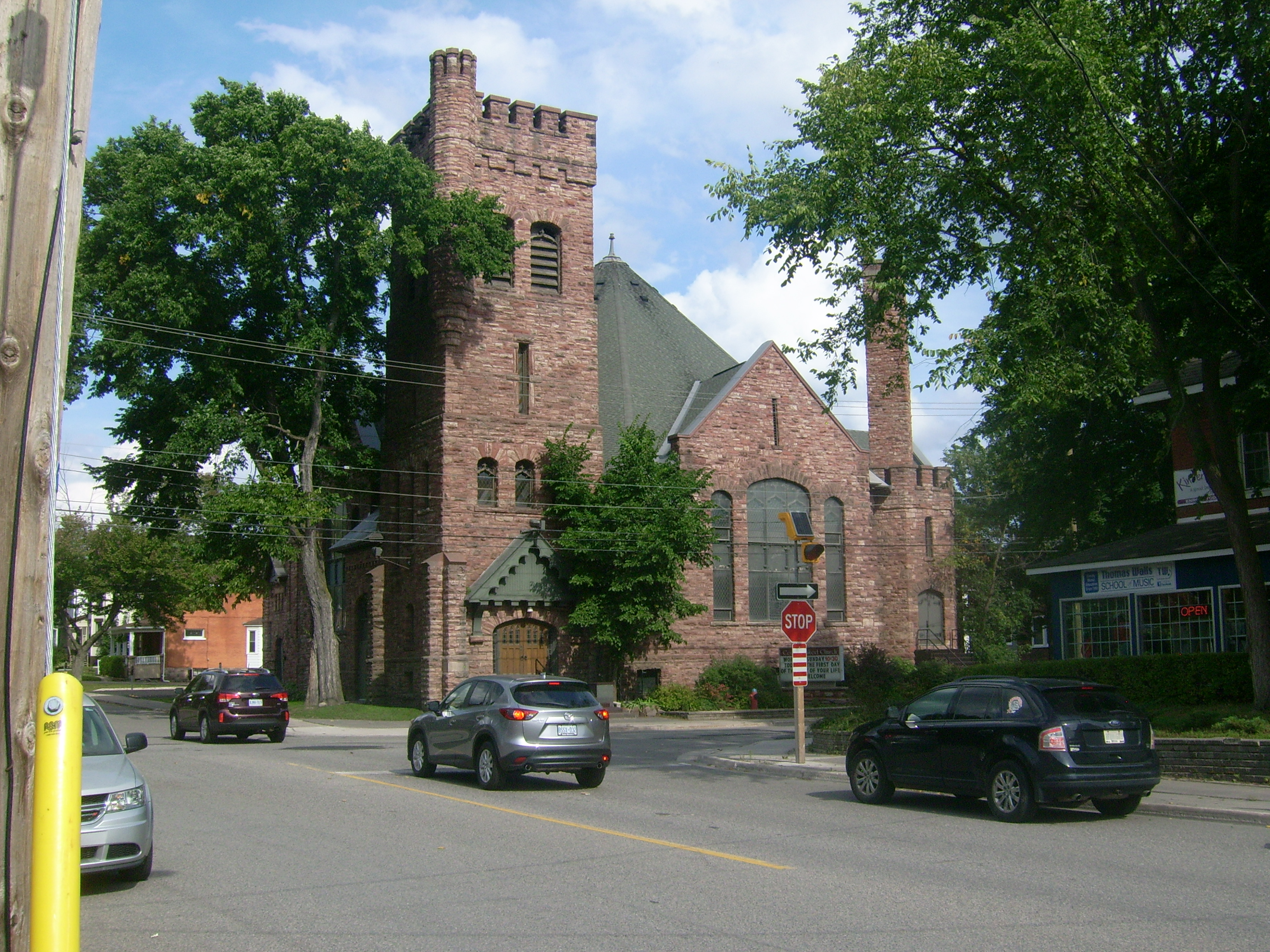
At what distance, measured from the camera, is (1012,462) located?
37.9 m

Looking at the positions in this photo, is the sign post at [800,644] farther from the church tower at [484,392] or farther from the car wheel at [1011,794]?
the church tower at [484,392]

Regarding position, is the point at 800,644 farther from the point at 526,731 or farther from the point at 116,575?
the point at 116,575

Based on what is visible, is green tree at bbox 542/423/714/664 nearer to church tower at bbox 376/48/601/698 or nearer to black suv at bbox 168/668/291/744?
church tower at bbox 376/48/601/698

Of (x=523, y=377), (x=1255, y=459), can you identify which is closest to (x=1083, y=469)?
(x=1255, y=459)

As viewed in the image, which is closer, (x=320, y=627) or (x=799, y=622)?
(x=799, y=622)

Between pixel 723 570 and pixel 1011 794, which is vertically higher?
pixel 723 570

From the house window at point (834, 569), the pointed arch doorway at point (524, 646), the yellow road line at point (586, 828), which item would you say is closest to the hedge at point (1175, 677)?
the yellow road line at point (586, 828)

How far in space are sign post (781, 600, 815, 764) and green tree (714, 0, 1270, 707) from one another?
4.86 metres

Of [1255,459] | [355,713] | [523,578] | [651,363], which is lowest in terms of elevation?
[355,713]

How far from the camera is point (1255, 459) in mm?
24141

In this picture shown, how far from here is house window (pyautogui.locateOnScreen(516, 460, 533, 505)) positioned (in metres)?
37.2

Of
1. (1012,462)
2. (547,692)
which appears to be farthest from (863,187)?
(1012,462)

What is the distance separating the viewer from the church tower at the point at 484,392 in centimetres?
3544

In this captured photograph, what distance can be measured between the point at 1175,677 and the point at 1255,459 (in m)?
5.80
